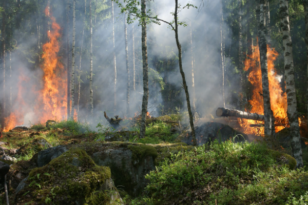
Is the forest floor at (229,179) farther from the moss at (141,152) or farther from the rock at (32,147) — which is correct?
the rock at (32,147)

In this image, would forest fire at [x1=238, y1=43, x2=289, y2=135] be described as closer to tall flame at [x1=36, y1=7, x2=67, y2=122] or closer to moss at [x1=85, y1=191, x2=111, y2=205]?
moss at [x1=85, y1=191, x2=111, y2=205]

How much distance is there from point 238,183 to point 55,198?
3.08 metres

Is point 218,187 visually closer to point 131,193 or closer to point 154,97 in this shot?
point 131,193

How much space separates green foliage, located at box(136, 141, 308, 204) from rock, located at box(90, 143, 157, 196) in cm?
67

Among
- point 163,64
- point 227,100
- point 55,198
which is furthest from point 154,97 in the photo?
point 55,198

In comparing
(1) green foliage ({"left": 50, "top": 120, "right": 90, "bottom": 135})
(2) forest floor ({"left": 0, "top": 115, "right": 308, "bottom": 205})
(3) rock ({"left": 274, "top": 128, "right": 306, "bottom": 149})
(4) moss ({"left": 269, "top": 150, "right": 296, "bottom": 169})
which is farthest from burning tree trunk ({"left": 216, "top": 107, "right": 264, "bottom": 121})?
(1) green foliage ({"left": 50, "top": 120, "right": 90, "bottom": 135})

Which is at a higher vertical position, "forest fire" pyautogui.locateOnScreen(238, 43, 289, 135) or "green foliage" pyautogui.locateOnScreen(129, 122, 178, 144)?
"forest fire" pyautogui.locateOnScreen(238, 43, 289, 135)

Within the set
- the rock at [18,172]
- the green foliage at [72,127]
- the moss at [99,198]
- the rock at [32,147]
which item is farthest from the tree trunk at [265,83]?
the green foliage at [72,127]

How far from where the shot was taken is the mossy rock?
2.97m

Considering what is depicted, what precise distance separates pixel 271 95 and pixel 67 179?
1569 cm

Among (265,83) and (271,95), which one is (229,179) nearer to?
(265,83)

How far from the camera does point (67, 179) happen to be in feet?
10.6

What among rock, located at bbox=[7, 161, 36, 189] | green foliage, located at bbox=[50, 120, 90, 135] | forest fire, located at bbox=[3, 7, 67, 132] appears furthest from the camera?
forest fire, located at bbox=[3, 7, 67, 132]

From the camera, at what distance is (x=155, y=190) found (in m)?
4.24
